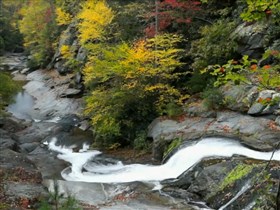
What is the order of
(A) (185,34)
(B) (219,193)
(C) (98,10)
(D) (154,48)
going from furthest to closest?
(C) (98,10)
(A) (185,34)
(D) (154,48)
(B) (219,193)

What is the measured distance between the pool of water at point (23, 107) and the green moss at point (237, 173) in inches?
774

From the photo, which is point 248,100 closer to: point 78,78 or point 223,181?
point 223,181

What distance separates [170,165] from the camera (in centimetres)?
1487

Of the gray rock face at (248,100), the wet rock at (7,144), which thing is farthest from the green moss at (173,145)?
the wet rock at (7,144)

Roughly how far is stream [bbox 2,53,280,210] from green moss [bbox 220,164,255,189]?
A: 96 cm

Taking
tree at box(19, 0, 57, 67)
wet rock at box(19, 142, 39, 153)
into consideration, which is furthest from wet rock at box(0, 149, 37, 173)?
tree at box(19, 0, 57, 67)

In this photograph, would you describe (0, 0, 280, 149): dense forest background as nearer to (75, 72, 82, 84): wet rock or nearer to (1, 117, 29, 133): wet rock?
(1, 117, 29, 133): wet rock

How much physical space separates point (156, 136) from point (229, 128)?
3578 mm

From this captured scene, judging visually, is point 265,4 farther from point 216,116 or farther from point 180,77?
point 180,77

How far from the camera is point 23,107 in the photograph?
3095 cm

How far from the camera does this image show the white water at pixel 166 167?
13.5 metres

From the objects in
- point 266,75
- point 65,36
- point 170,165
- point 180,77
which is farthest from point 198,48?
point 65,36

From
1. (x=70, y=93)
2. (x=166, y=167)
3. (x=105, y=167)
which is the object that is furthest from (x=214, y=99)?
(x=70, y=93)

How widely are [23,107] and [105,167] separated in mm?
16559
